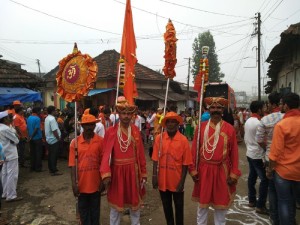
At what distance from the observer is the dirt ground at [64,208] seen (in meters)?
4.86

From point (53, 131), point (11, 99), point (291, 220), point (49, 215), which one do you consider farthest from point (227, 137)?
point (11, 99)

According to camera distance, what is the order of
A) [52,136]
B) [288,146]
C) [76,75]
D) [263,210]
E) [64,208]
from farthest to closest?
[52,136] < [64,208] < [263,210] < [76,75] < [288,146]

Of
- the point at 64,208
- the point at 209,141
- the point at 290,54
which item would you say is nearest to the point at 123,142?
the point at 209,141

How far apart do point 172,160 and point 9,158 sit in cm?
388


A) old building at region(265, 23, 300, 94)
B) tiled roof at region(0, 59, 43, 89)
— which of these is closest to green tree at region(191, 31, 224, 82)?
old building at region(265, 23, 300, 94)

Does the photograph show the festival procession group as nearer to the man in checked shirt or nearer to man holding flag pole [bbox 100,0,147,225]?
man holding flag pole [bbox 100,0,147,225]

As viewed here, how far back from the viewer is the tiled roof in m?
11.0

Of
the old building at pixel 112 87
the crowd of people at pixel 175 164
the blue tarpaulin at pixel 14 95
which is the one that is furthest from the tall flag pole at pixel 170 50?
the old building at pixel 112 87

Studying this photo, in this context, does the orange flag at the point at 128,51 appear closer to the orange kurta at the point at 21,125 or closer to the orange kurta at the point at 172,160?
the orange kurta at the point at 172,160

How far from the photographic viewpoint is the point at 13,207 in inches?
220

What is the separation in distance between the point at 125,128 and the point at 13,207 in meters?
3.47

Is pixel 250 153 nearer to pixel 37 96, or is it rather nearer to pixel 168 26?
pixel 168 26

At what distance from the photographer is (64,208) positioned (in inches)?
215

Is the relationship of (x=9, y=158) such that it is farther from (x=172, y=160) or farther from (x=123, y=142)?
(x=172, y=160)
